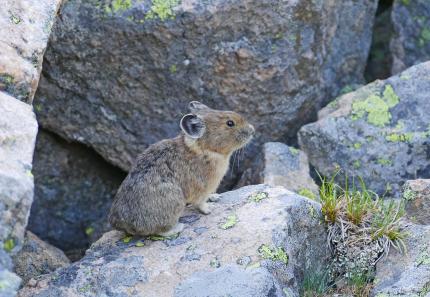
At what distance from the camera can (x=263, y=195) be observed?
7.81 m

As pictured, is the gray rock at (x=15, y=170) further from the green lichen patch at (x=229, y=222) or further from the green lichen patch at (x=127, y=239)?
the green lichen patch at (x=229, y=222)

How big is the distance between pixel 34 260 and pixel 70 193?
252 cm

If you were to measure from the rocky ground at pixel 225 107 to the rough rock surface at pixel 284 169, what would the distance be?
15 mm

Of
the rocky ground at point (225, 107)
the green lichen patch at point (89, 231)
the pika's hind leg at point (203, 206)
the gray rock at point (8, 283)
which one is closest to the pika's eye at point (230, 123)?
the rocky ground at point (225, 107)

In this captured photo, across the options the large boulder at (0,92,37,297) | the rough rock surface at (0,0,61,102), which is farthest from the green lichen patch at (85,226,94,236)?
the large boulder at (0,92,37,297)

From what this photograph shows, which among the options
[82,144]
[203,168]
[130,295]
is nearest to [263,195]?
[203,168]

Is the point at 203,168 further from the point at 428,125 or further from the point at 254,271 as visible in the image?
the point at 428,125

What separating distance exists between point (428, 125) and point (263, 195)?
2683 mm

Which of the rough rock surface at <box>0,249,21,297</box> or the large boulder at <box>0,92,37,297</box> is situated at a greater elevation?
the large boulder at <box>0,92,37,297</box>

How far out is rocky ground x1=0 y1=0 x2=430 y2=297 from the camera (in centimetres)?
719

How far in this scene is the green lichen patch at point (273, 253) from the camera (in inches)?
273

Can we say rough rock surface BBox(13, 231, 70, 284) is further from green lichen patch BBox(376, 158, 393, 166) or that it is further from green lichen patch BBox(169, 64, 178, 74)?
green lichen patch BBox(376, 158, 393, 166)

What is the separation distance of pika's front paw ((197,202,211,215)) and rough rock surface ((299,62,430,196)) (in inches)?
84.4

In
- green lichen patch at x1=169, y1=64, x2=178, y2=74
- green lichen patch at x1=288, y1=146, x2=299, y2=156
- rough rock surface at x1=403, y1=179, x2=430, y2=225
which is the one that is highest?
green lichen patch at x1=169, y1=64, x2=178, y2=74
